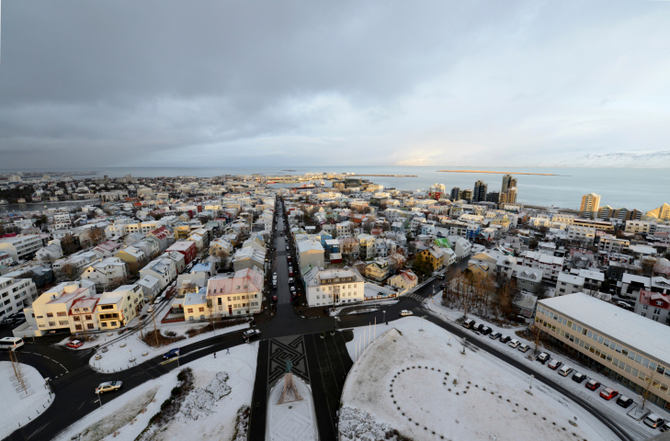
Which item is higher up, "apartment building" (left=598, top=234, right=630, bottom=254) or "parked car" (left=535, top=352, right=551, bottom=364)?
"apartment building" (left=598, top=234, right=630, bottom=254)

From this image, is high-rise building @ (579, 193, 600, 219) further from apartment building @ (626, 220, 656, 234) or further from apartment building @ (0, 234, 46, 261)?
apartment building @ (0, 234, 46, 261)

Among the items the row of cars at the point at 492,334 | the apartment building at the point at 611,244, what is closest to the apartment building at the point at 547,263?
the row of cars at the point at 492,334

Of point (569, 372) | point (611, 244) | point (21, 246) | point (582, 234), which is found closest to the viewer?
point (569, 372)

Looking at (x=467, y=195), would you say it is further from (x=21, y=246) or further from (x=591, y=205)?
(x=21, y=246)

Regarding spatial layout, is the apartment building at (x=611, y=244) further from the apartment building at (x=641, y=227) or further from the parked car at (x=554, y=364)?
the parked car at (x=554, y=364)

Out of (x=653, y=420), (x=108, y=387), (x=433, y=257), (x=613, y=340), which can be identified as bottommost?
(x=108, y=387)

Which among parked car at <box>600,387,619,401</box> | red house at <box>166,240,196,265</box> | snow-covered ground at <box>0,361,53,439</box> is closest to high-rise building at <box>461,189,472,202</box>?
parked car at <box>600,387,619,401</box>

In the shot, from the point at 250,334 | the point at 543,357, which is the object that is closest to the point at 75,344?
the point at 250,334
